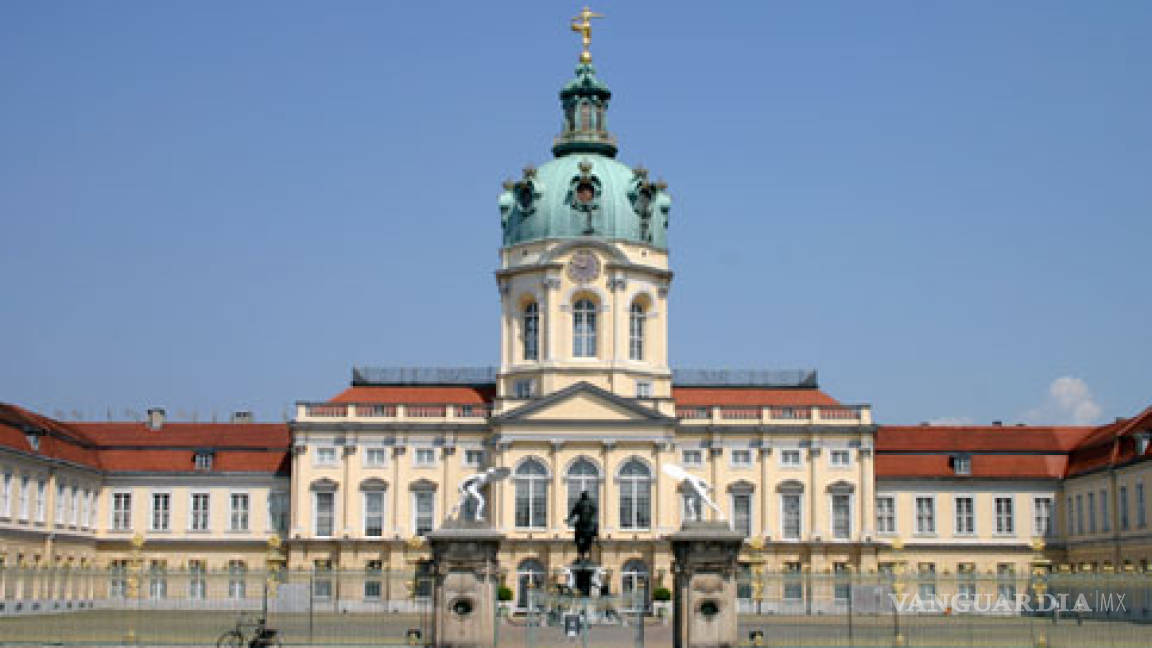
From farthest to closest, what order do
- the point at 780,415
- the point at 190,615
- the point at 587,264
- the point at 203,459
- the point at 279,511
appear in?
1. the point at 203,459
2. the point at 279,511
3. the point at 780,415
4. the point at 587,264
5. the point at 190,615

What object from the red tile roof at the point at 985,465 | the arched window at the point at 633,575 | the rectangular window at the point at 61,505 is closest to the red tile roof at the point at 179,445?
the rectangular window at the point at 61,505

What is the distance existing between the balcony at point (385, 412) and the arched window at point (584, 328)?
19.7 ft

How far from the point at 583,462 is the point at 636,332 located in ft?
28.7

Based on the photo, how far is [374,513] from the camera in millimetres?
83938

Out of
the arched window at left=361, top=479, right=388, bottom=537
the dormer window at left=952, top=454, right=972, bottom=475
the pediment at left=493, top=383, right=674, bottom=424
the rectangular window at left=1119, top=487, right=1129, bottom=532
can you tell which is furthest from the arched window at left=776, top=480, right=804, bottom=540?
A: the arched window at left=361, top=479, right=388, bottom=537

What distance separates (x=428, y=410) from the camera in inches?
3327

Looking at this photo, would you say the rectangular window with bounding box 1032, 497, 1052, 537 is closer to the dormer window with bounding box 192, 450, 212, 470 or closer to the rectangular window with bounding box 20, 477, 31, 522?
the dormer window with bounding box 192, 450, 212, 470

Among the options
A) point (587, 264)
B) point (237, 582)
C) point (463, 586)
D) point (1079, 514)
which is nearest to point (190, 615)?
point (237, 582)

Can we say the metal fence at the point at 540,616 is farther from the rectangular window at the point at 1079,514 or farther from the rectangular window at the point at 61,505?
the rectangular window at the point at 1079,514


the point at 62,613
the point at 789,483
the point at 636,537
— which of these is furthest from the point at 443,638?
the point at 789,483

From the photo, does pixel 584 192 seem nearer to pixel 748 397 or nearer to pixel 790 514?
pixel 748 397

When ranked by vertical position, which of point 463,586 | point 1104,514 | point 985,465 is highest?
point 985,465

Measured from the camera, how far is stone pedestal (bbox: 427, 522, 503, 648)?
36.4 m

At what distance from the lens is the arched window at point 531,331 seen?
8544 cm
